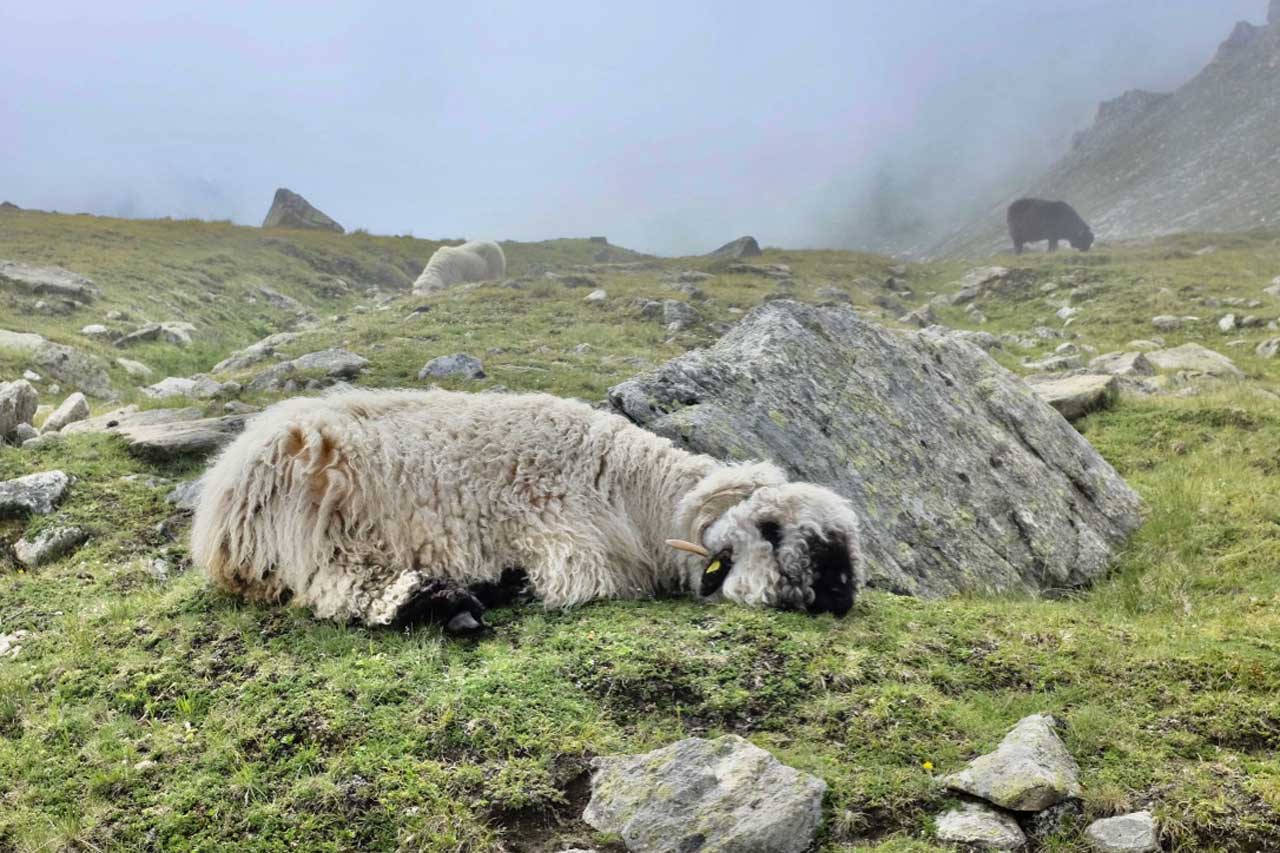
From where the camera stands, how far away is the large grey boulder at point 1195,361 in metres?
18.1

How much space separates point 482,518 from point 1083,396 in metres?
11.5

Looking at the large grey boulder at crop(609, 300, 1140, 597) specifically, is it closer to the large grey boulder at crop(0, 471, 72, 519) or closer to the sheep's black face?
the sheep's black face

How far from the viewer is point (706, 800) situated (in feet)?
11.4

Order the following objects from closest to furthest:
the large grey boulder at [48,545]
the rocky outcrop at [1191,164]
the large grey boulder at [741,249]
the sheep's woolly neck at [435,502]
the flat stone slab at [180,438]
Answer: the sheep's woolly neck at [435,502] → the large grey boulder at [48,545] → the flat stone slab at [180,438] → the large grey boulder at [741,249] → the rocky outcrop at [1191,164]

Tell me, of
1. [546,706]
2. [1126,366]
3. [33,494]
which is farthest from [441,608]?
[1126,366]

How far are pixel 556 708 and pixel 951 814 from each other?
1934 mm

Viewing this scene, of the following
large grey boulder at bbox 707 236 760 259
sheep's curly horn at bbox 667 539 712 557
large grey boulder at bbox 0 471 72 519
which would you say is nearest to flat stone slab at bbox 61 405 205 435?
large grey boulder at bbox 0 471 72 519

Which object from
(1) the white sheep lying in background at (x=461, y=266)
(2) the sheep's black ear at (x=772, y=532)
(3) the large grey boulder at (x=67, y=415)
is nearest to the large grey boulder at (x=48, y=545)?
(3) the large grey boulder at (x=67, y=415)

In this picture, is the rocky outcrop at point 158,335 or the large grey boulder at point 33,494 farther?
the rocky outcrop at point 158,335

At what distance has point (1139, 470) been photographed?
1171 cm

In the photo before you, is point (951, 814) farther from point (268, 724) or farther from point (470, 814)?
point (268, 724)

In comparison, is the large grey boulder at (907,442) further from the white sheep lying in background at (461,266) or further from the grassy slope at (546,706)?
the white sheep lying in background at (461,266)

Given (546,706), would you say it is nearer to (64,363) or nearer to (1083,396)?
(1083,396)

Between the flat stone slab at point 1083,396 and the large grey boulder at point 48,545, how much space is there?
1323 centimetres
